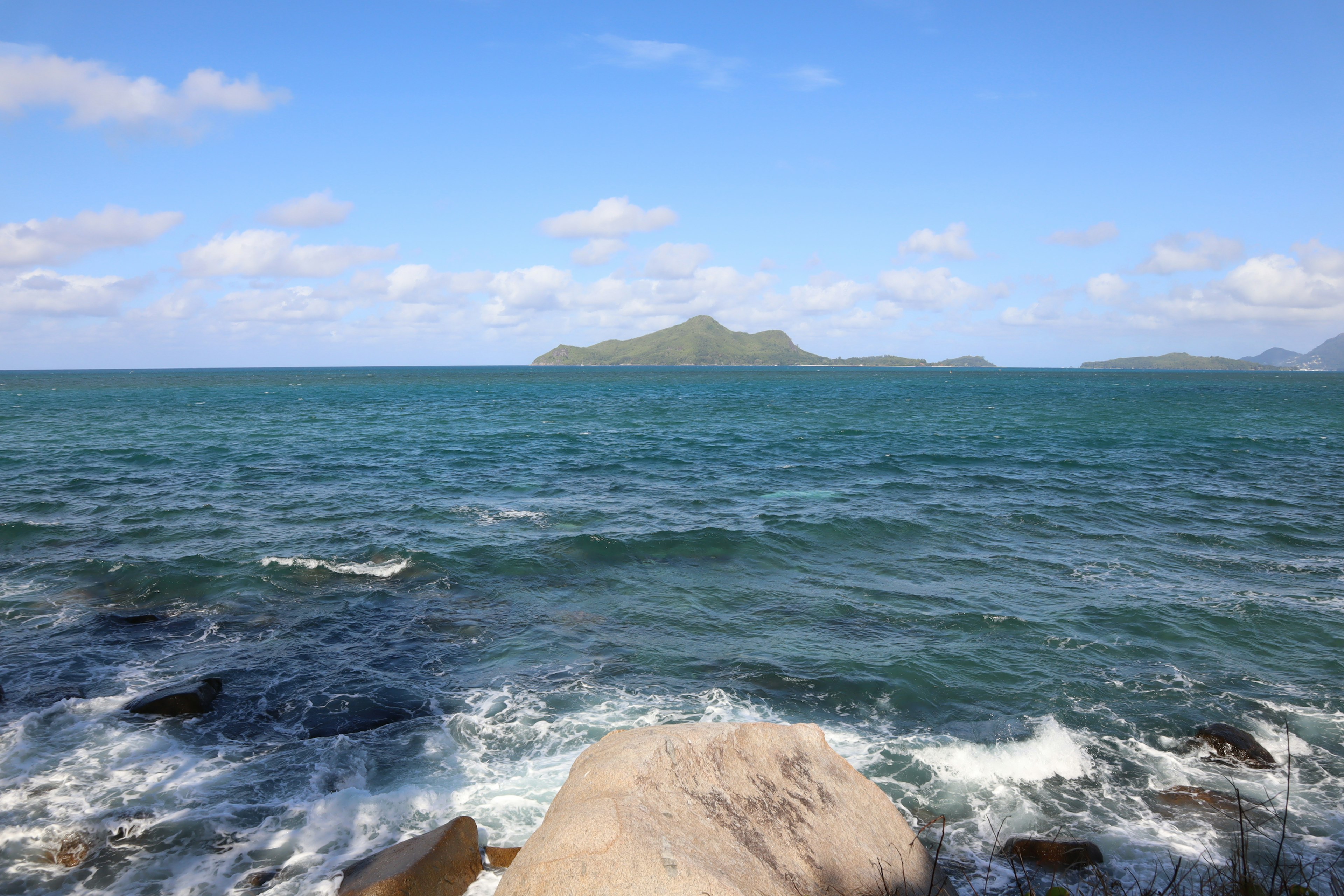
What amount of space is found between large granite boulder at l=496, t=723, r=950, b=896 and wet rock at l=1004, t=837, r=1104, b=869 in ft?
6.43

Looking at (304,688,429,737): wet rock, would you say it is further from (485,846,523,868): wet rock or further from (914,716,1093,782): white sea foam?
(914,716,1093,782): white sea foam

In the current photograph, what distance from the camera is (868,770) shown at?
1040cm

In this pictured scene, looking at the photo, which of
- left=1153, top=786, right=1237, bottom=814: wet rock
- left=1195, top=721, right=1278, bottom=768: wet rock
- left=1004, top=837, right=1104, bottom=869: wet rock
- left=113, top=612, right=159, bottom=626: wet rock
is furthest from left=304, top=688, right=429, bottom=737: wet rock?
left=1195, top=721, right=1278, bottom=768: wet rock

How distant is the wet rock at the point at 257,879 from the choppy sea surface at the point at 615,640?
0.19m

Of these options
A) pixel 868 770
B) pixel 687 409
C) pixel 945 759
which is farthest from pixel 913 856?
pixel 687 409

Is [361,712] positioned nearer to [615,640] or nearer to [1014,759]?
[615,640]

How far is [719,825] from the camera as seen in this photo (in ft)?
19.4

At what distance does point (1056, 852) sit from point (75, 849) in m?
11.5

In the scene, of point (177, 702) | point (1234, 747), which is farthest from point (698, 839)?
point (177, 702)

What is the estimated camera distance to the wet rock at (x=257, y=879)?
7.92m

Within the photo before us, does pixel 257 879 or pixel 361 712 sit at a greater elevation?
pixel 361 712

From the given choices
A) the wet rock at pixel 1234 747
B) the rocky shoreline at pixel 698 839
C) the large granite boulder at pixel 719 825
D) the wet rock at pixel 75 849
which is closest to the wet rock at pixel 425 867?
the rocky shoreline at pixel 698 839

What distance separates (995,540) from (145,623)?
22238mm

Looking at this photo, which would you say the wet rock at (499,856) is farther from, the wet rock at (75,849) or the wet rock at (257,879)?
the wet rock at (75,849)
